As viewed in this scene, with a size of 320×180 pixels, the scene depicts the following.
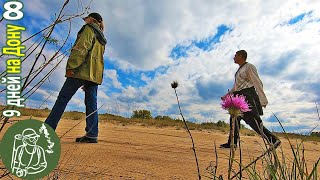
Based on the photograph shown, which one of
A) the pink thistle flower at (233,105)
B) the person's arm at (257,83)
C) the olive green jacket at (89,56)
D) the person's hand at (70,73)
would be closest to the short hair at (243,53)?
the person's arm at (257,83)

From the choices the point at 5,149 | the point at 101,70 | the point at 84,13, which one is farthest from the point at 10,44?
the point at 101,70

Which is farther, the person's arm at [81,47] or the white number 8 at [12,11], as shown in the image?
the person's arm at [81,47]

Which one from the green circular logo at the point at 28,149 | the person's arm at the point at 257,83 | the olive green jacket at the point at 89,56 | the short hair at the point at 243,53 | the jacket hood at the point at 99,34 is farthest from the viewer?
the short hair at the point at 243,53

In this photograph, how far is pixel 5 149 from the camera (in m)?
1.09

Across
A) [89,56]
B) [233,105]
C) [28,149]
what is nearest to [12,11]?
[28,149]

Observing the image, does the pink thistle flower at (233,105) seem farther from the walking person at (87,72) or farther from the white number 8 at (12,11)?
the walking person at (87,72)

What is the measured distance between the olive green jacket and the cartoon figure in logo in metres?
2.82

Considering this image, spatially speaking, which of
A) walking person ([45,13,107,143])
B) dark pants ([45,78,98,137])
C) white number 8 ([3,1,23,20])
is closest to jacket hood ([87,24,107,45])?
walking person ([45,13,107,143])

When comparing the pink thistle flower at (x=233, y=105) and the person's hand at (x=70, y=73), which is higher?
the person's hand at (x=70, y=73)

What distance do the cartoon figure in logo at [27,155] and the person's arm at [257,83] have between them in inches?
158

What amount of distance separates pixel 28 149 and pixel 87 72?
3.01 metres

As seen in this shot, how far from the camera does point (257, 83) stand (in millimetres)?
4684

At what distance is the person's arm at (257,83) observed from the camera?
4.66 meters

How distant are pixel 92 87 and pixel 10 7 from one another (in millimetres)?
2954
